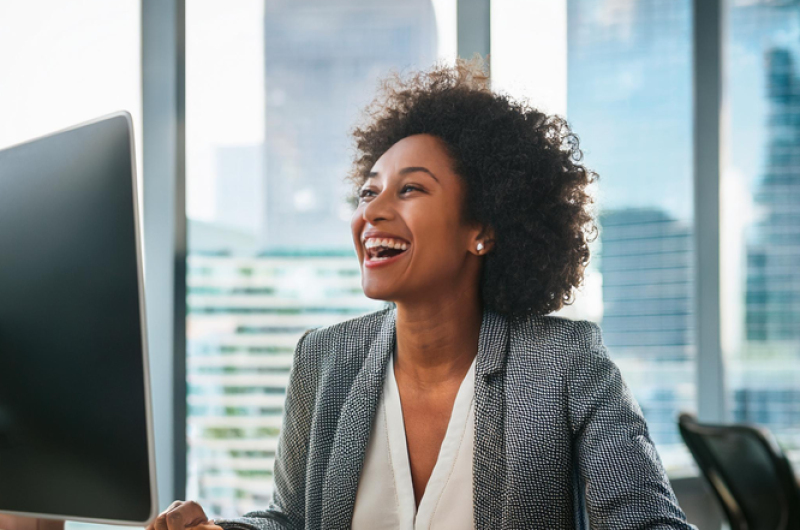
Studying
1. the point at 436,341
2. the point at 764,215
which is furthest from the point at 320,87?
the point at 764,215

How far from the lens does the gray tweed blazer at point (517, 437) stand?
44.5 inches

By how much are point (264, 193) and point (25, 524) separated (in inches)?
62.0

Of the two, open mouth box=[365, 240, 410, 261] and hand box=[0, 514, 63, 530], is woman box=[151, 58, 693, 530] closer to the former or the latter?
open mouth box=[365, 240, 410, 261]

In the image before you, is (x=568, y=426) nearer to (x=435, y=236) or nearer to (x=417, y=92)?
(x=435, y=236)

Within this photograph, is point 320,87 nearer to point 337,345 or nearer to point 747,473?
point 337,345

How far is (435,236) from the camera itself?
4.65 ft

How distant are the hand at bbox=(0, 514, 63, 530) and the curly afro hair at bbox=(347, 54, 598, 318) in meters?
0.97

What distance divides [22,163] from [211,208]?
1.61 m

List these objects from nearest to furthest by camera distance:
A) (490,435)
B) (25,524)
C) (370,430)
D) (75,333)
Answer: (75,333)
(25,524)
(490,435)
(370,430)

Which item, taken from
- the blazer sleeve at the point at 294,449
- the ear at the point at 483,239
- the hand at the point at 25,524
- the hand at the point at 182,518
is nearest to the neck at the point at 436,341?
the ear at the point at 483,239

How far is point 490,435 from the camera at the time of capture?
1260mm

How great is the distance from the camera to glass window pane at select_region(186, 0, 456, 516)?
2234 mm

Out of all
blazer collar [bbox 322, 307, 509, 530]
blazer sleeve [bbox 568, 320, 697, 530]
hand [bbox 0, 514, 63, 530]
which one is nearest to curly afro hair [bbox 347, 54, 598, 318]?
blazer collar [bbox 322, 307, 509, 530]

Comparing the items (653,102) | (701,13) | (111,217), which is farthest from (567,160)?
(701,13)
